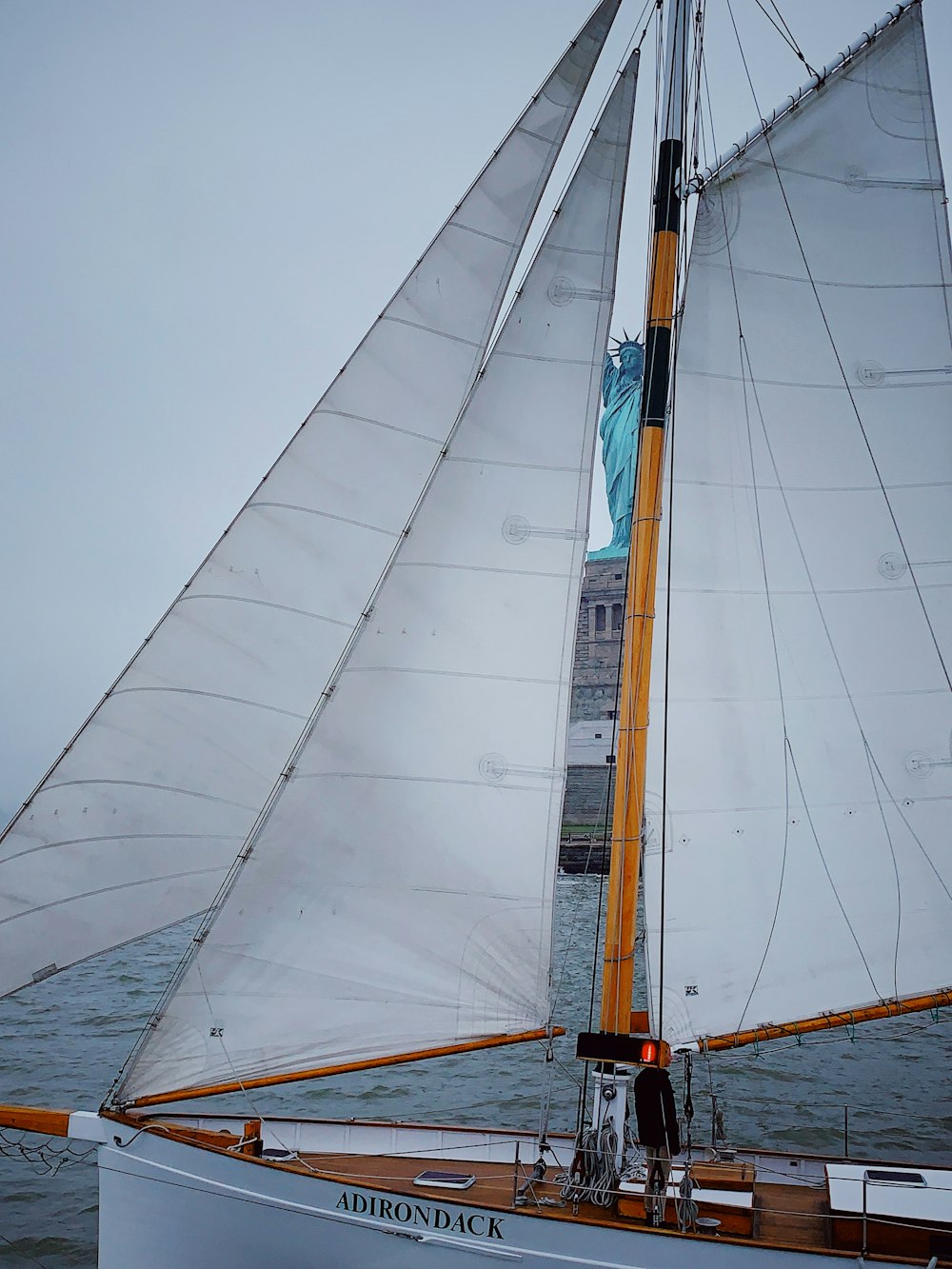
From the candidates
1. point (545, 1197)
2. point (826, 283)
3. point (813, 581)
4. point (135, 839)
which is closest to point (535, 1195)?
point (545, 1197)

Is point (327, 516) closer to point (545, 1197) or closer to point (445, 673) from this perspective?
point (445, 673)

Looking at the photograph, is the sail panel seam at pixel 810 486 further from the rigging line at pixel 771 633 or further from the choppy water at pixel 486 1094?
the choppy water at pixel 486 1094

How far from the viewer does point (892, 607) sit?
7496 mm

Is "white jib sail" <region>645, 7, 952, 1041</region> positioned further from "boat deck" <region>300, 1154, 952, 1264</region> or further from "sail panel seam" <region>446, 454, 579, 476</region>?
"boat deck" <region>300, 1154, 952, 1264</region>

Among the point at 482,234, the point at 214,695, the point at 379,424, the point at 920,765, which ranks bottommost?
the point at 920,765

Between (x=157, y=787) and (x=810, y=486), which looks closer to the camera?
(x=157, y=787)

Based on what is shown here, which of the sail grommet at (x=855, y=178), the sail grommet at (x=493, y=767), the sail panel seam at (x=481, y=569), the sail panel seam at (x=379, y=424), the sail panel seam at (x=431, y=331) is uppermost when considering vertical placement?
the sail grommet at (x=855, y=178)

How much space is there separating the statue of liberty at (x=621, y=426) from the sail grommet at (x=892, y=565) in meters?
33.9

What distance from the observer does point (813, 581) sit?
758 centimetres

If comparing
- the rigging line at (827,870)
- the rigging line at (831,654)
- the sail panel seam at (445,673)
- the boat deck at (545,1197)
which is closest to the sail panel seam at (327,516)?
the sail panel seam at (445,673)

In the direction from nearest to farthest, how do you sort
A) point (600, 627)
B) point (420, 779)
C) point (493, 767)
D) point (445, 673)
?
point (420, 779), point (493, 767), point (445, 673), point (600, 627)

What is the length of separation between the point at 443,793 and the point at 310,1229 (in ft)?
8.82

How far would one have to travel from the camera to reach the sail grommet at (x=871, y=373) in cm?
786

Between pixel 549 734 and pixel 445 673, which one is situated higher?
pixel 445 673
